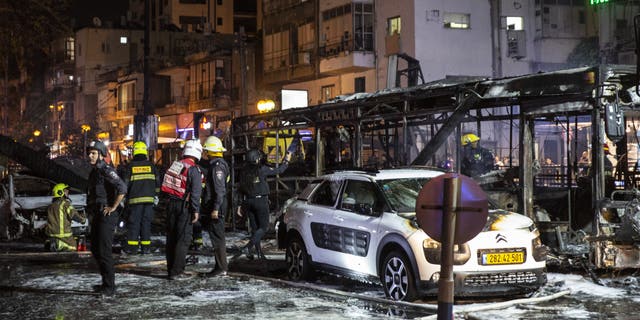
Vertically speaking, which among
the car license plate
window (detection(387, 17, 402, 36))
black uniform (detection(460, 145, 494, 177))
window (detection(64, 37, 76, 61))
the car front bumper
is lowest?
the car front bumper

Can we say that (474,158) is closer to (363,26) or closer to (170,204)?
(170,204)

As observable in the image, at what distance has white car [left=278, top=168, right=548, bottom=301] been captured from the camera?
921 cm

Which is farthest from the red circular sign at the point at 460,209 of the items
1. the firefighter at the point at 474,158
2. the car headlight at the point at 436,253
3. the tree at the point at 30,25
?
the tree at the point at 30,25

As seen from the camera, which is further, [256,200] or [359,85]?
[359,85]

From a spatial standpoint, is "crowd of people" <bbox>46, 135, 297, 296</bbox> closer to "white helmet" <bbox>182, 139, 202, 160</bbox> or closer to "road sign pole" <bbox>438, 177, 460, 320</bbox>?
"white helmet" <bbox>182, 139, 202, 160</bbox>

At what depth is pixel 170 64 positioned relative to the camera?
203ft

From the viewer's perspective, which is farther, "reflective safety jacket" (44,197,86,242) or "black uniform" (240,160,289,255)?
"reflective safety jacket" (44,197,86,242)

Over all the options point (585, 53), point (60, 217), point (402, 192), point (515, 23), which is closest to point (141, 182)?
point (60, 217)

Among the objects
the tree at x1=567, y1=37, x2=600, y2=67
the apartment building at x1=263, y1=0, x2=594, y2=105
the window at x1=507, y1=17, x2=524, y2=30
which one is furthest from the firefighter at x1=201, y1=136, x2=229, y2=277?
the tree at x1=567, y1=37, x2=600, y2=67

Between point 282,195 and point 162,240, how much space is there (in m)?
4.37

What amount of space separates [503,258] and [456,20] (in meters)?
31.9

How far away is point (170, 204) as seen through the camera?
37.3 feet

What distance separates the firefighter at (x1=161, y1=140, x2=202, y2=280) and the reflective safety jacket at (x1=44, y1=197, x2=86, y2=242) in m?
5.00

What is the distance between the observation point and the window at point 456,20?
129 ft
